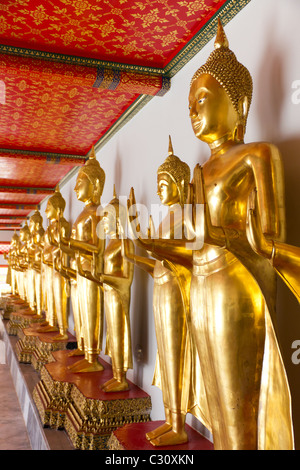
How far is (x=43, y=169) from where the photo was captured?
5.51 metres

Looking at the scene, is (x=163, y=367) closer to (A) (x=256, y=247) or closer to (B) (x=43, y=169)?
(A) (x=256, y=247)

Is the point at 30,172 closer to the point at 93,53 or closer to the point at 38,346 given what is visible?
the point at 38,346

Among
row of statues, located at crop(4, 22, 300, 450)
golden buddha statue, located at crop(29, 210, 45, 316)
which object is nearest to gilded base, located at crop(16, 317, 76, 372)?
golden buddha statue, located at crop(29, 210, 45, 316)

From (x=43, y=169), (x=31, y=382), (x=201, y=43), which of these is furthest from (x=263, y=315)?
(x=43, y=169)

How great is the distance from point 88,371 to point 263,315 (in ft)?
6.56

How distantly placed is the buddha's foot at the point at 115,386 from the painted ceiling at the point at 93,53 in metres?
1.75

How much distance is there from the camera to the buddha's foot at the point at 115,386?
2630mm

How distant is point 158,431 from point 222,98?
1.41 metres

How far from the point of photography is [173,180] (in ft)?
6.79

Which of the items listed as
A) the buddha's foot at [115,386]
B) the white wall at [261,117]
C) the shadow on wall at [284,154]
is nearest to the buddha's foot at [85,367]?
the white wall at [261,117]

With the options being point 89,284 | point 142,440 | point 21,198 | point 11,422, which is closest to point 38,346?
point 11,422

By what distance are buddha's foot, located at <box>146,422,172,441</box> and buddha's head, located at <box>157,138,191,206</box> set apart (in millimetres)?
997

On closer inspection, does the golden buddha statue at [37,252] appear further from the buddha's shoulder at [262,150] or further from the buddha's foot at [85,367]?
the buddha's shoulder at [262,150]

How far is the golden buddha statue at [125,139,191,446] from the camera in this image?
193 centimetres
